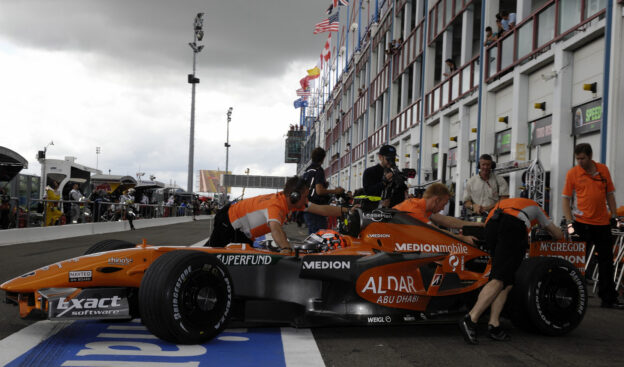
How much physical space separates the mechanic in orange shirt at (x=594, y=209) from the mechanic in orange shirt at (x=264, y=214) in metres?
2.89

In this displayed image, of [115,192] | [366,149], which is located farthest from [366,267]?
[366,149]

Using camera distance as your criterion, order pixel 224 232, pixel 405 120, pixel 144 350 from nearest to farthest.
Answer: pixel 144 350, pixel 224 232, pixel 405 120

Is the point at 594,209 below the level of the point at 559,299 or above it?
above

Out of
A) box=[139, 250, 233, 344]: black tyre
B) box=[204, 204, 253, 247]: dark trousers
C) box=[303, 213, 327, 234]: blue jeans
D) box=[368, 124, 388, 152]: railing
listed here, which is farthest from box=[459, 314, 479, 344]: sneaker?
box=[368, 124, 388, 152]: railing

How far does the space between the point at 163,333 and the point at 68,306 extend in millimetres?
706

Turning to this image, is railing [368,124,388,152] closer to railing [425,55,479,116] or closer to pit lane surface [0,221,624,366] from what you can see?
railing [425,55,479,116]

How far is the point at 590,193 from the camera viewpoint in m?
6.80

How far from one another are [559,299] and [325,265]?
1.96 metres

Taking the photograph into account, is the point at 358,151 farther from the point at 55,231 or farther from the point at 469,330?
the point at 469,330

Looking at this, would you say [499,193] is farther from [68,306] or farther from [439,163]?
[439,163]

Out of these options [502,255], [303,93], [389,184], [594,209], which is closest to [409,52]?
[389,184]

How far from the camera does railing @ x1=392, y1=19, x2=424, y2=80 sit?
2579cm

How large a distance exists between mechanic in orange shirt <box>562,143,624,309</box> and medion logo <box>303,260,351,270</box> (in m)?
3.39

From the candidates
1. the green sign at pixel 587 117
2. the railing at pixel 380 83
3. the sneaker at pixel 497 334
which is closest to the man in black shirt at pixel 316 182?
the sneaker at pixel 497 334
